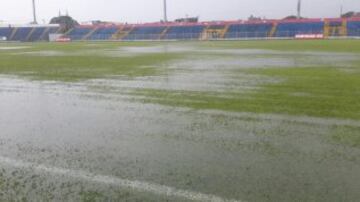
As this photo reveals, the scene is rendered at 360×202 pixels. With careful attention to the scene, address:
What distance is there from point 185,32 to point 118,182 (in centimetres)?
6715

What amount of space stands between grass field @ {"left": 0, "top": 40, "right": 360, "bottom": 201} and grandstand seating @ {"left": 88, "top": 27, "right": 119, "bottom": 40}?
65101 millimetres

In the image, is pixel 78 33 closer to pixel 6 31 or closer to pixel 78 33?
pixel 78 33

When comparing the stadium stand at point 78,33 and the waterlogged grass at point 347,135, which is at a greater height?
the stadium stand at point 78,33

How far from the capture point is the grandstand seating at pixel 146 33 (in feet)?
234

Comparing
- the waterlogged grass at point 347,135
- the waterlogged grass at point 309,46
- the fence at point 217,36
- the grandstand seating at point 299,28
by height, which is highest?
the grandstand seating at point 299,28

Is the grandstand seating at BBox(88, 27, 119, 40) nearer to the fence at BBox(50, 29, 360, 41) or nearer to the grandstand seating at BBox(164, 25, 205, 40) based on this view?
the fence at BBox(50, 29, 360, 41)

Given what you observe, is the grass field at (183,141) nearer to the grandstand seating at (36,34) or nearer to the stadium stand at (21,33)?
the grandstand seating at (36,34)

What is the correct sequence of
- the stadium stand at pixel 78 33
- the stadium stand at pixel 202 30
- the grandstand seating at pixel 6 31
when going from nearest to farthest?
the stadium stand at pixel 202 30
the stadium stand at pixel 78 33
the grandstand seating at pixel 6 31

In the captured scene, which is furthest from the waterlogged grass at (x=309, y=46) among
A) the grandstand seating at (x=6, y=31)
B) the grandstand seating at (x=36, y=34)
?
the grandstand seating at (x=6, y=31)

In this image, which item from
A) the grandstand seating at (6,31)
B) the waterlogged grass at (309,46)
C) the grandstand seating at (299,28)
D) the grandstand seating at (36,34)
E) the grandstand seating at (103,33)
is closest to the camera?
the waterlogged grass at (309,46)

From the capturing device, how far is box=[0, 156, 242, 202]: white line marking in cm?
434

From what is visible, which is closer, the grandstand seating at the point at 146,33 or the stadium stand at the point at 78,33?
the grandstand seating at the point at 146,33

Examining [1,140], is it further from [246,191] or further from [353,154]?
[353,154]

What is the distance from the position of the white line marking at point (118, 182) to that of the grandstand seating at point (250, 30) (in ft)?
199
